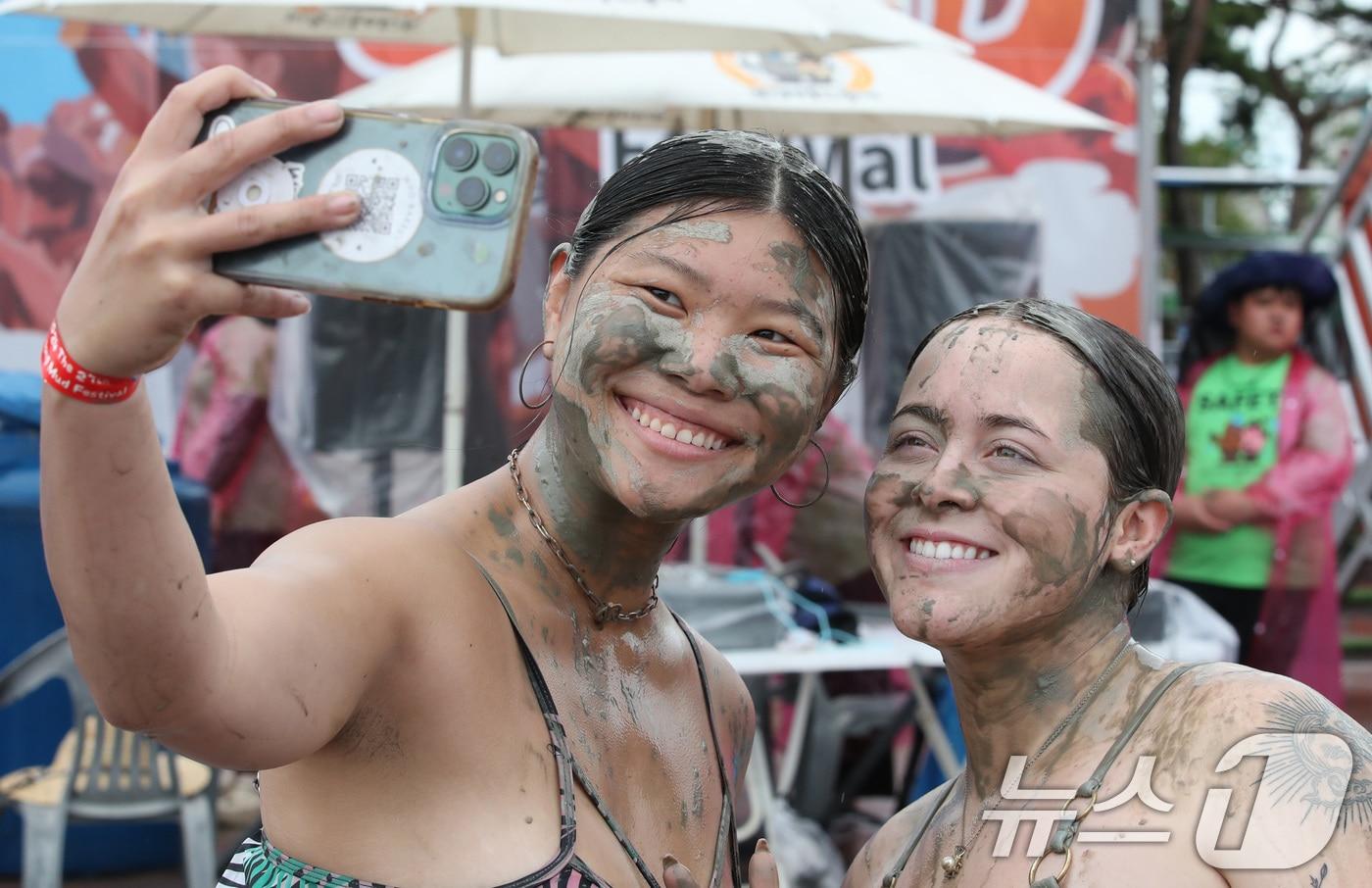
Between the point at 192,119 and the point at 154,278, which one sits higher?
the point at 192,119

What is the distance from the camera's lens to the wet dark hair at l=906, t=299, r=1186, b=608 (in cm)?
177

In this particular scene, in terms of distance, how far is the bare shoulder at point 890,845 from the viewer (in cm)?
196

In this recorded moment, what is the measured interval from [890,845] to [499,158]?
1304 millimetres

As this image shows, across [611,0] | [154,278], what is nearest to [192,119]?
[154,278]

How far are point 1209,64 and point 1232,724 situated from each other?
12.3 m

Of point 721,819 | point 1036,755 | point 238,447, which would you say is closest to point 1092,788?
point 1036,755

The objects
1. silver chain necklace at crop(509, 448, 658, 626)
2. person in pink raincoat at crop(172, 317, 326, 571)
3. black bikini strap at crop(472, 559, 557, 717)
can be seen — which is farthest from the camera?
person in pink raincoat at crop(172, 317, 326, 571)

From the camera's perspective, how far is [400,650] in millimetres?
1486

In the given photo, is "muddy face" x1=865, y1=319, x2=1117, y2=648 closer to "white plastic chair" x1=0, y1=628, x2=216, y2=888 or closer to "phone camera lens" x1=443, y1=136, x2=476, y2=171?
"phone camera lens" x1=443, y1=136, x2=476, y2=171

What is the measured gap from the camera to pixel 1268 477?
505cm

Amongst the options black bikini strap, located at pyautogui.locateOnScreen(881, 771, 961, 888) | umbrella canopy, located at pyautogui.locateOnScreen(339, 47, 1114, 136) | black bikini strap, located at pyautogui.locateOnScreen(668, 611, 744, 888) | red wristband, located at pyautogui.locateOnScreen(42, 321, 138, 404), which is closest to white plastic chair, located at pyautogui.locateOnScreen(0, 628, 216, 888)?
umbrella canopy, located at pyautogui.locateOnScreen(339, 47, 1114, 136)

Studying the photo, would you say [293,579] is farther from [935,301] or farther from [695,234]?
[935,301]

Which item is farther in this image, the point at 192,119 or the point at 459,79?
the point at 459,79

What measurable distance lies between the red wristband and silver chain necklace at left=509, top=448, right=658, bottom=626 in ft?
2.78
